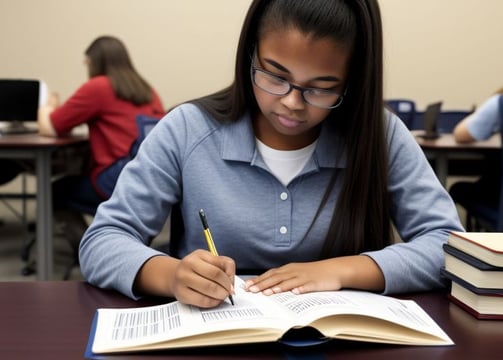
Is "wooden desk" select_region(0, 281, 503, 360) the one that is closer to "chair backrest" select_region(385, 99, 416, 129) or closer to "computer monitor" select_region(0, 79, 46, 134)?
"computer monitor" select_region(0, 79, 46, 134)

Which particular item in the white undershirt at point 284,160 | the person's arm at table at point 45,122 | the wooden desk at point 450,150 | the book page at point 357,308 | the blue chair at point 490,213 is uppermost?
the white undershirt at point 284,160

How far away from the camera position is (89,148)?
316 cm

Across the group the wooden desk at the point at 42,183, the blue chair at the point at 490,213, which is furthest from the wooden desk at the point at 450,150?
the wooden desk at the point at 42,183

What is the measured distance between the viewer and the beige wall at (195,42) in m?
4.95

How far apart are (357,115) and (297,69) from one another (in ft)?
0.68

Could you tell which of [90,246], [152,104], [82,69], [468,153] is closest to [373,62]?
[90,246]

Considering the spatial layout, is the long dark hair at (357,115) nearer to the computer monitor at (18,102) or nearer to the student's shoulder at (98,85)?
the student's shoulder at (98,85)

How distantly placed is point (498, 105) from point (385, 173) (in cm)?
141

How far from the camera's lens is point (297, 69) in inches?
36.3

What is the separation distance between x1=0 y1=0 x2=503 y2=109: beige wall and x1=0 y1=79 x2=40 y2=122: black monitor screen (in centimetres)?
194

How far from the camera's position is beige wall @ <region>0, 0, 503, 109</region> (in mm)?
4949

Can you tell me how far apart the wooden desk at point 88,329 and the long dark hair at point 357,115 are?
0.79 feet

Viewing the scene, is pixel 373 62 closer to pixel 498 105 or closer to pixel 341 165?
pixel 341 165

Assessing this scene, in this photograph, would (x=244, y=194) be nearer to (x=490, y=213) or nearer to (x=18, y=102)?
(x=490, y=213)
